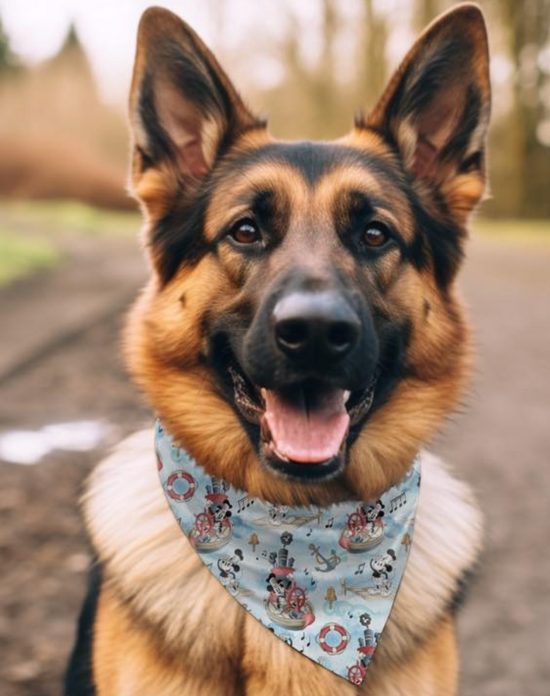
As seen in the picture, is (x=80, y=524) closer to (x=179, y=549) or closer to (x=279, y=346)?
(x=179, y=549)

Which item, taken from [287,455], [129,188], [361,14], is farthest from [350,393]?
[361,14]

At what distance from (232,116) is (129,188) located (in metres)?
0.49

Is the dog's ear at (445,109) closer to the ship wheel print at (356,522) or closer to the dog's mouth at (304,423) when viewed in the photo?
the dog's mouth at (304,423)

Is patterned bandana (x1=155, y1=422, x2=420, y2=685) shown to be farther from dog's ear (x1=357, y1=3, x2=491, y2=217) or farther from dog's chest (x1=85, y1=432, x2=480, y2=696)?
dog's ear (x1=357, y1=3, x2=491, y2=217)

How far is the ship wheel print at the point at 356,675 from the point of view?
8.98ft

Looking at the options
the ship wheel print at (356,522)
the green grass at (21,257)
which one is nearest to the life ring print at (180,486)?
the ship wheel print at (356,522)

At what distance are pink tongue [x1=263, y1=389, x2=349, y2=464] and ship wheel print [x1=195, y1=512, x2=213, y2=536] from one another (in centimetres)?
40

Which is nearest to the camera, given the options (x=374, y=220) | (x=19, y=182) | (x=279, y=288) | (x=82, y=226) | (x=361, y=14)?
(x=279, y=288)

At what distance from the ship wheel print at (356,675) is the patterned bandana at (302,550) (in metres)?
0.05

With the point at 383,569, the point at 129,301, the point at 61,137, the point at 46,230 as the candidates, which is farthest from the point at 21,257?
the point at 61,137

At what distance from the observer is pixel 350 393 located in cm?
282

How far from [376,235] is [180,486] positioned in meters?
1.09

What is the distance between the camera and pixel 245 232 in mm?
3008

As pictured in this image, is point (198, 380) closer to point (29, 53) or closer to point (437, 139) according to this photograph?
point (437, 139)
